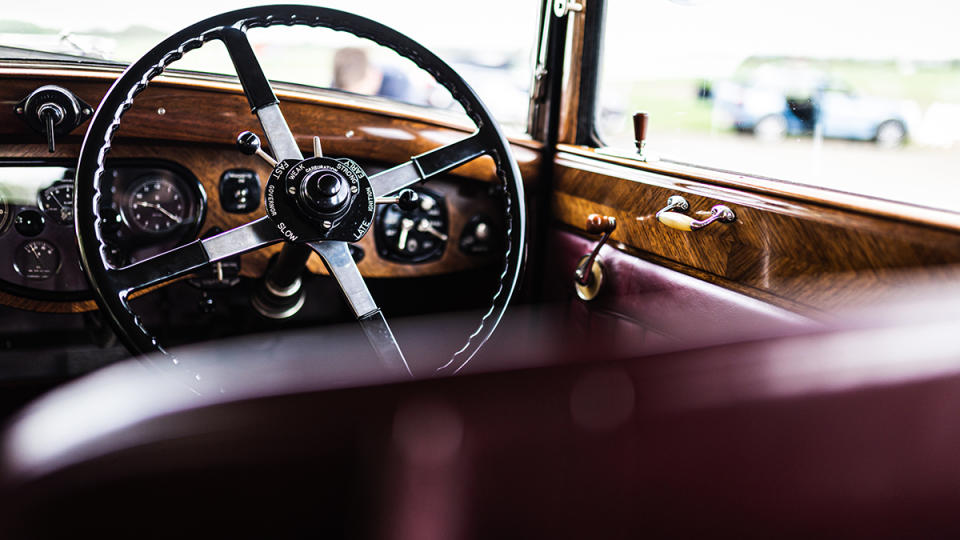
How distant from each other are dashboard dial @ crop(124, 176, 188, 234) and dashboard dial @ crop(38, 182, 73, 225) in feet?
0.39

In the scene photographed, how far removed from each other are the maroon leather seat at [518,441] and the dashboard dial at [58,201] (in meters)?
1.44

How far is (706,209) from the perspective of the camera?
1.50 meters

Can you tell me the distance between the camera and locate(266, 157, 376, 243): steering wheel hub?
4.29 feet

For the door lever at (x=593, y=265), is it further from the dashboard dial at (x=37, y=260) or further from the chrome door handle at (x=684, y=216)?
the dashboard dial at (x=37, y=260)

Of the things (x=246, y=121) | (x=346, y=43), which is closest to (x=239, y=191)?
(x=246, y=121)

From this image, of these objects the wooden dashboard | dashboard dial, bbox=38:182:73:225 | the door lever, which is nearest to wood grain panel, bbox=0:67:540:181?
the wooden dashboard

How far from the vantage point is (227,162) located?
1.85 meters

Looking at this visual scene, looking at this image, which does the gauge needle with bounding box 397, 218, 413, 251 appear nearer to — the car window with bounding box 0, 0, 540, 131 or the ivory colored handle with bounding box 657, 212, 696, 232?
the car window with bounding box 0, 0, 540, 131

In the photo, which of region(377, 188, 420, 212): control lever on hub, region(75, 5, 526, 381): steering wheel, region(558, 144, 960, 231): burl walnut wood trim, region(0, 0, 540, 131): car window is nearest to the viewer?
region(558, 144, 960, 231): burl walnut wood trim

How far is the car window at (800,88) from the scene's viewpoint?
1235 mm

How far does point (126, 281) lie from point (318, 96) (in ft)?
2.68

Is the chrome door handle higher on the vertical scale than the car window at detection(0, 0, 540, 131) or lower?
lower

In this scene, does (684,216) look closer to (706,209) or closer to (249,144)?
(706,209)

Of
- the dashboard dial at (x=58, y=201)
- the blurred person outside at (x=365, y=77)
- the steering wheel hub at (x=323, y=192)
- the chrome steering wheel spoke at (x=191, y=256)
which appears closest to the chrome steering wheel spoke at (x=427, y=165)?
the steering wheel hub at (x=323, y=192)
